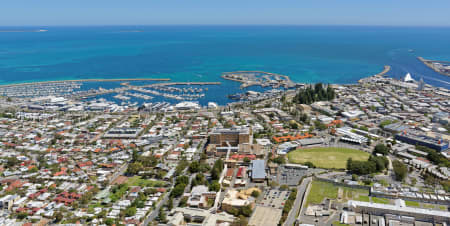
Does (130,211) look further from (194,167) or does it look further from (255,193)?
(255,193)

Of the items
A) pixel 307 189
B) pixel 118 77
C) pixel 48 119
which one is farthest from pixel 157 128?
pixel 118 77

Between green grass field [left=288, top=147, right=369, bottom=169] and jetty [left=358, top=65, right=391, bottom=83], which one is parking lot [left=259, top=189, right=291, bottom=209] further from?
jetty [left=358, top=65, right=391, bottom=83]

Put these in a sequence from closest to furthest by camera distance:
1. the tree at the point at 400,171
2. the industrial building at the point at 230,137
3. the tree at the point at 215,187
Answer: the tree at the point at 215,187 < the tree at the point at 400,171 < the industrial building at the point at 230,137

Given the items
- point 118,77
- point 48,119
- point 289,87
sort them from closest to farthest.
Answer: point 48,119 → point 289,87 → point 118,77

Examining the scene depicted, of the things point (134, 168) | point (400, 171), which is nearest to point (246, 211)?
point (134, 168)

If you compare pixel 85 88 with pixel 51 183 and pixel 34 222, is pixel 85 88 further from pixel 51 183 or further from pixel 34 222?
pixel 34 222

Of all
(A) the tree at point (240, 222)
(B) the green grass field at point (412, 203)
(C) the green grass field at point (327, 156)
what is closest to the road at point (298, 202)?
(A) the tree at point (240, 222)

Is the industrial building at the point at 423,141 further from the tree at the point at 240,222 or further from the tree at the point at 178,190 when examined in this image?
the tree at the point at 178,190
